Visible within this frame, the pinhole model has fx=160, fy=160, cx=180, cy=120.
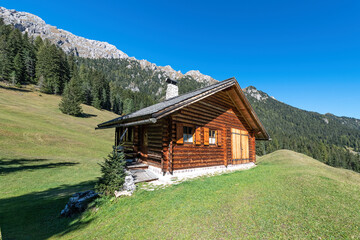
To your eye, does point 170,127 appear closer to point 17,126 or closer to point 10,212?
point 10,212

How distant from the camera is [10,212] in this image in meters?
6.89

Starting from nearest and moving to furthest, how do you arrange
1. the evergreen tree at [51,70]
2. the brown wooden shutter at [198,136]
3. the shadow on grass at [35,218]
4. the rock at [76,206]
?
the shadow on grass at [35,218] → the rock at [76,206] → the brown wooden shutter at [198,136] → the evergreen tree at [51,70]

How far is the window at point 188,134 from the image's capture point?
1142 centimetres

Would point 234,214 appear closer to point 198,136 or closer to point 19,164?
point 198,136

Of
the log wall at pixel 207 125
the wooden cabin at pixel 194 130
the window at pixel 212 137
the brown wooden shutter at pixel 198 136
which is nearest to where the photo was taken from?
the wooden cabin at pixel 194 130

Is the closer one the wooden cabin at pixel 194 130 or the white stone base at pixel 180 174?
the white stone base at pixel 180 174

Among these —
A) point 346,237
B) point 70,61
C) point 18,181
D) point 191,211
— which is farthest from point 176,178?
point 70,61

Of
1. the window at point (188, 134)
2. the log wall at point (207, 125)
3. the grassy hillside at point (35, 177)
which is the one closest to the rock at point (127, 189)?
the grassy hillside at point (35, 177)

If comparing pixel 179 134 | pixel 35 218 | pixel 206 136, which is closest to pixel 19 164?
pixel 35 218

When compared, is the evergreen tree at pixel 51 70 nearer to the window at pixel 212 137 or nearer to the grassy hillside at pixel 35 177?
the grassy hillside at pixel 35 177

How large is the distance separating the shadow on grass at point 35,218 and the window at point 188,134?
23.4ft

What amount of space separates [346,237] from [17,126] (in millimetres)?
38467

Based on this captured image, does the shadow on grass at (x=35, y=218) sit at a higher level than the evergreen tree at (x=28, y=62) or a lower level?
lower

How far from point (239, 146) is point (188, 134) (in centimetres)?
717
